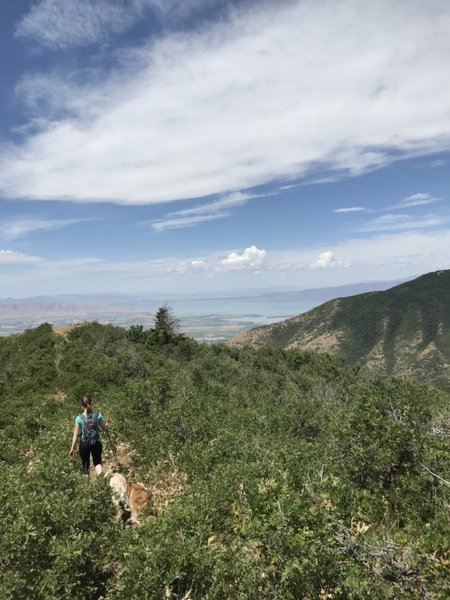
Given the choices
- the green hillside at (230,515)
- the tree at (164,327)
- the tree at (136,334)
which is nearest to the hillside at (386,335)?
the tree at (164,327)

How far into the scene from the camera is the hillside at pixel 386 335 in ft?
475

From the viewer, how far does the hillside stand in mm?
144725

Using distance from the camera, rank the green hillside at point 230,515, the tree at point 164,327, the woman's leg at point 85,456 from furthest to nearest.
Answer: the tree at point 164,327
the woman's leg at point 85,456
the green hillside at point 230,515

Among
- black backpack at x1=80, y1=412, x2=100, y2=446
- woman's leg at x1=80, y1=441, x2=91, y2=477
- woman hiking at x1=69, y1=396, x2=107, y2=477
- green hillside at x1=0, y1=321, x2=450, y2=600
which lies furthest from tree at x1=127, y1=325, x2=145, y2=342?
woman's leg at x1=80, y1=441, x2=91, y2=477

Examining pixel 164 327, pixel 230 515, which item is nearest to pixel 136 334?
pixel 164 327

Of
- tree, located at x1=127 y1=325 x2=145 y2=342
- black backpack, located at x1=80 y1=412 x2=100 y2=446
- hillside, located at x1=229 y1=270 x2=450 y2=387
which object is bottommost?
hillside, located at x1=229 y1=270 x2=450 y2=387

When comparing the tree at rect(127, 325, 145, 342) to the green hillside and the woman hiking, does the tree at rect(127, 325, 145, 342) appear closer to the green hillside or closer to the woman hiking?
the green hillside

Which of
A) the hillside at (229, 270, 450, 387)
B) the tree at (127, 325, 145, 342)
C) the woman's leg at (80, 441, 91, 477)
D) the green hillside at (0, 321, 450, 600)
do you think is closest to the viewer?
the green hillside at (0, 321, 450, 600)

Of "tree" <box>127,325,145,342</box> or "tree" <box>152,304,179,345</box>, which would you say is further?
"tree" <box>152,304,179,345</box>

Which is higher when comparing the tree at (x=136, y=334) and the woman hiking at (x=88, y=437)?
the woman hiking at (x=88, y=437)

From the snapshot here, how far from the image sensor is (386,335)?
577 feet

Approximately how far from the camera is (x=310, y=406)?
104 ft

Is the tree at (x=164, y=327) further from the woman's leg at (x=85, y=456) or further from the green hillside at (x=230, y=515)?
the woman's leg at (x=85, y=456)

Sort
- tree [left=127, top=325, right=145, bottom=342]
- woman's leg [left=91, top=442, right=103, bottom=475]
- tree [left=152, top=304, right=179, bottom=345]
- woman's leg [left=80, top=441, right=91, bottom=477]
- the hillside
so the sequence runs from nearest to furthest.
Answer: woman's leg [left=80, top=441, right=91, bottom=477] → woman's leg [left=91, top=442, right=103, bottom=475] → tree [left=127, top=325, right=145, bottom=342] → tree [left=152, top=304, right=179, bottom=345] → the hillside
